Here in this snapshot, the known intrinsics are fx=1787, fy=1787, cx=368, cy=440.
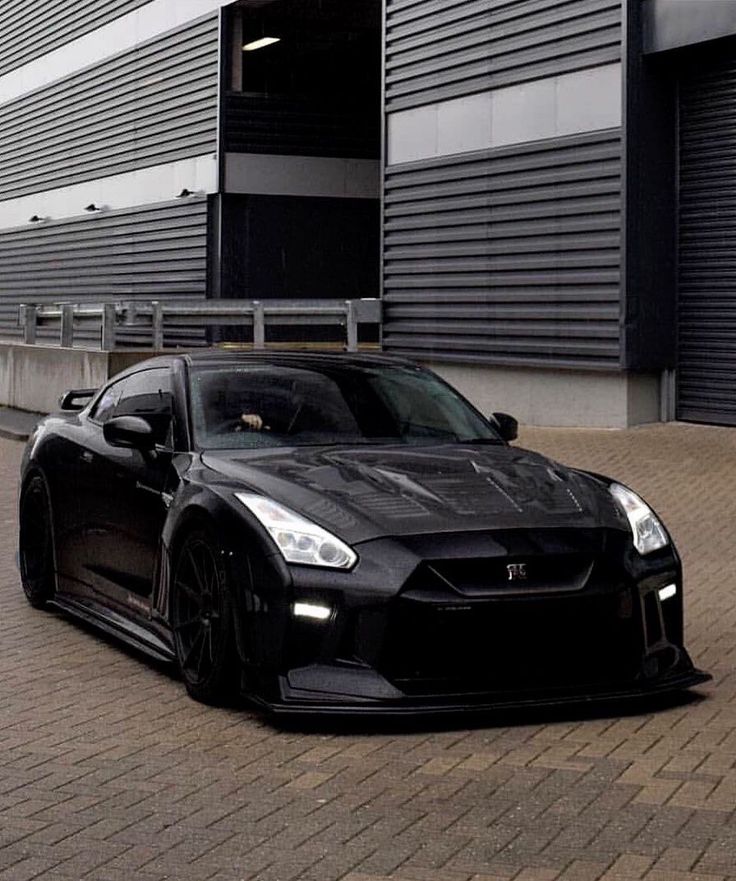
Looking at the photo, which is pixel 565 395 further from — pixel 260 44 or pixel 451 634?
pixel 451 634

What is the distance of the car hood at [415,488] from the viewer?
21.5 feet

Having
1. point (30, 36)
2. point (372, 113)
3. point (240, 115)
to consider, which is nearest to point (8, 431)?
point (240, 115)

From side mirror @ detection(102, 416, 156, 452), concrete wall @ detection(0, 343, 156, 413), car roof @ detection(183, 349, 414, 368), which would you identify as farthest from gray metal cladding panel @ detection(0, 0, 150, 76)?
side mirror @ detection(102, 416, 156, 452)

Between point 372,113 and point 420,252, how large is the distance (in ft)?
29.4

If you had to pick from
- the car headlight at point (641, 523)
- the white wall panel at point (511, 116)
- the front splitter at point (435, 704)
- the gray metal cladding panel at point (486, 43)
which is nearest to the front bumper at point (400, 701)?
the front splitter at point (435, 704)

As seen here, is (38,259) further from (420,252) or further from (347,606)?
(347,606)

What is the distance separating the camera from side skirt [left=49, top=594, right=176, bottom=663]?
7443mm

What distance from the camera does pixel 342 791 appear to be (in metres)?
5.60

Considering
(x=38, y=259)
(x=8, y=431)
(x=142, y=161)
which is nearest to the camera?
(x=8, y=431)

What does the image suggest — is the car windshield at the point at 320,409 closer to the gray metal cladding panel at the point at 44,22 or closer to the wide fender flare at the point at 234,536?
the wide fender flare at the point at 234,536

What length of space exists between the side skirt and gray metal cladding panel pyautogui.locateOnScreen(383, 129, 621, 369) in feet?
37.4

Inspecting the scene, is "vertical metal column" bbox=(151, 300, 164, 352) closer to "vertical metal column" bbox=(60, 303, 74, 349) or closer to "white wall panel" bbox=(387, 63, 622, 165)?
"vertical metal column" bbox=(60, 303, 74, 349)

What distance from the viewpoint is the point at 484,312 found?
72.8ft

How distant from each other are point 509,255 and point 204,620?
15224mm
